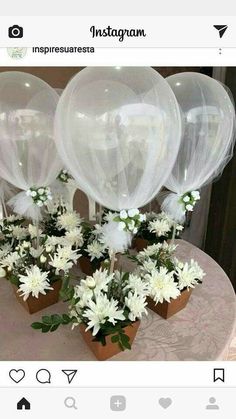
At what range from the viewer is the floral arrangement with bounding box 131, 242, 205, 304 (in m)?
0.67

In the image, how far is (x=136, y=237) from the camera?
917 millimetres

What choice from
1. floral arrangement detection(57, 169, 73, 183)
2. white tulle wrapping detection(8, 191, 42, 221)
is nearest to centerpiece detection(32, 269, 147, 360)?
white tulle wrapping detection(8, 191, 42, 221)

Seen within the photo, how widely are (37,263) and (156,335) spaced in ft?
0.88

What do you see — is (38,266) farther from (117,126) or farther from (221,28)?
(221,28)

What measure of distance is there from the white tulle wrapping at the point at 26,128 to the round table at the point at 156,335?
268mm

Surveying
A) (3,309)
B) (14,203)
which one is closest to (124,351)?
(3,309)

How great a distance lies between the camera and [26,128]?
2.11 feet

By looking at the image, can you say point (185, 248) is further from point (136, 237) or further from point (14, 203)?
point (14, 203)

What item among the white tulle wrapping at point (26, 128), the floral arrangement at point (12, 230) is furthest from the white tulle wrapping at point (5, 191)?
the white tulle wrapping at point (26, 128)
